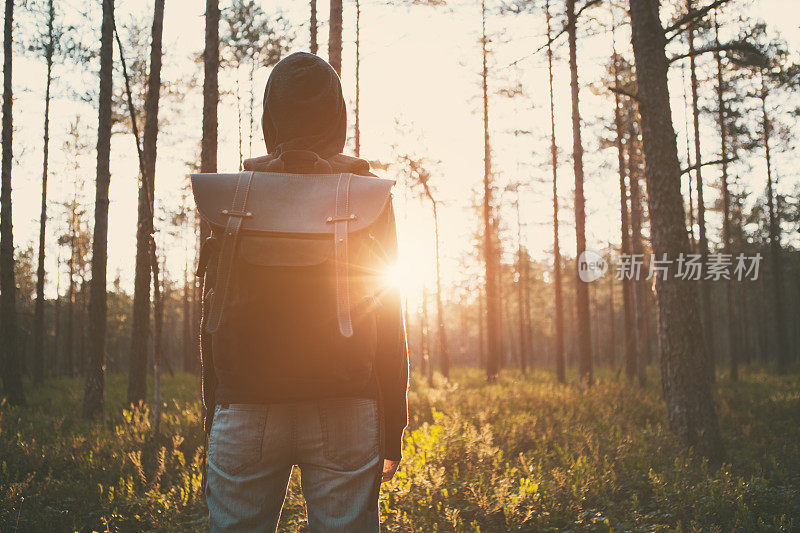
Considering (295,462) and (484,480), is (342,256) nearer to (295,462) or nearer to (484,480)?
(295,462)

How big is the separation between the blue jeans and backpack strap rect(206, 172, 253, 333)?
27 cm

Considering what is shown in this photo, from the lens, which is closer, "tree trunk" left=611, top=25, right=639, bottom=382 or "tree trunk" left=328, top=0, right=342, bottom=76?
"tree trunk" left=328, top=0, right=342, bottom=76

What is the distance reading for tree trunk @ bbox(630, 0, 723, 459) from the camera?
6.70 metres

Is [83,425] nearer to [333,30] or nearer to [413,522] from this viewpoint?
[413,522]

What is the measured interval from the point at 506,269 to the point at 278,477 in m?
33.7

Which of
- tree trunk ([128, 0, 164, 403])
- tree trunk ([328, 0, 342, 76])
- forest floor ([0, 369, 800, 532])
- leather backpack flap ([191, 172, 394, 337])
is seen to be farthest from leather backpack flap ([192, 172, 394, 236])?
tree trunk ([128, 0, 164, 403])

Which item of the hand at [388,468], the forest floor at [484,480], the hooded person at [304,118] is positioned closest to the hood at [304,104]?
the hooded person at [304,118]

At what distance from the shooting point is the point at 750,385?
1675 centimetres

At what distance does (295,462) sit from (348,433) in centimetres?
18

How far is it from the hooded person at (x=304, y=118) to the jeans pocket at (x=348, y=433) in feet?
2.38

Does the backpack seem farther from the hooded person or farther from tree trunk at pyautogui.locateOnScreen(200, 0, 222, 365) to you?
tree trunk at pyautogui.locateOnScreen(200, 0, 222, 365)

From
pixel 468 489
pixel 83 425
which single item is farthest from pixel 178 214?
pixel 468 489

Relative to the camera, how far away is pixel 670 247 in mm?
6867

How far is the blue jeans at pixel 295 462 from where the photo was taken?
1394 millimetres
